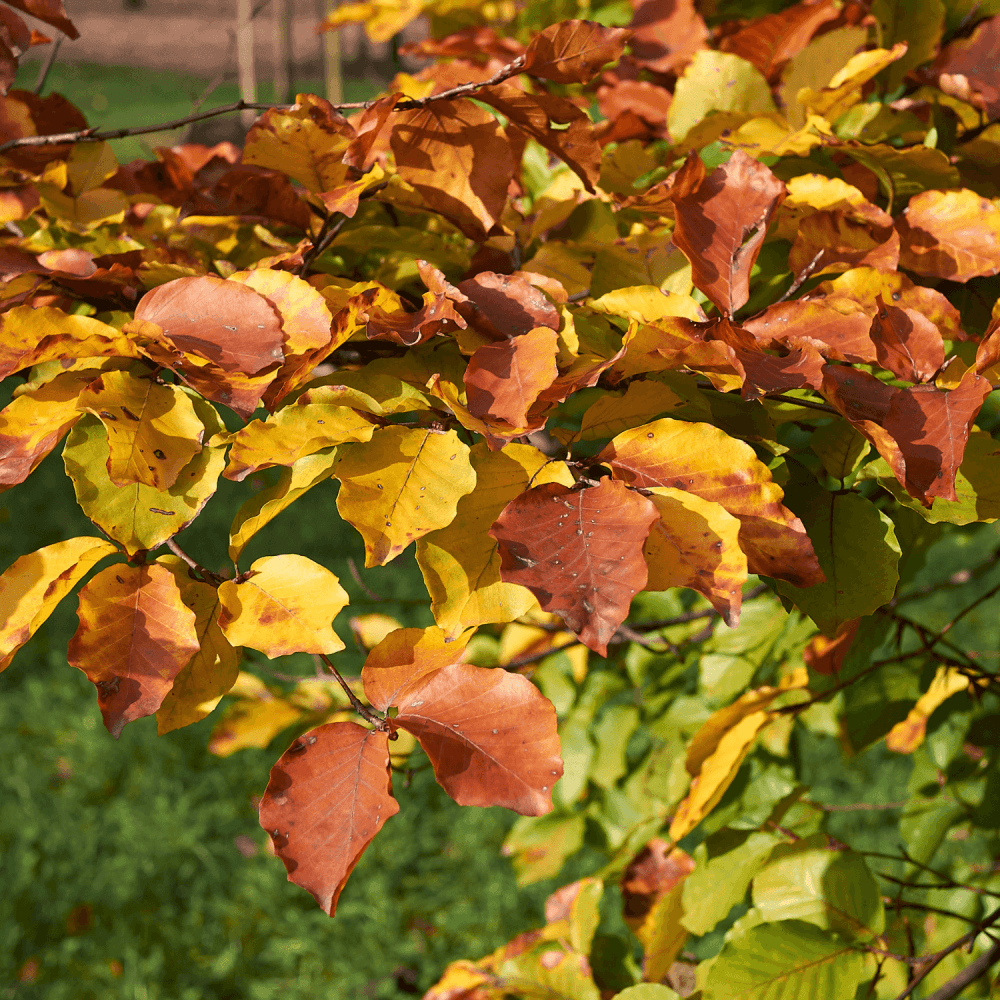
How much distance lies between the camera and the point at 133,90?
9758 millimetres

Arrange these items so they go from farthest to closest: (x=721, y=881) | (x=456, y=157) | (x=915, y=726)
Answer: (x=915, y=726) → (x=721, y=881) → (x=456, y=157)

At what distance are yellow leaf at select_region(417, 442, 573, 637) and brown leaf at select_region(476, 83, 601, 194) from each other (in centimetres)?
27

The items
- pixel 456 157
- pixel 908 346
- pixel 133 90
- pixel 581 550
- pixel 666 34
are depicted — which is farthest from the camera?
pixel 133 90

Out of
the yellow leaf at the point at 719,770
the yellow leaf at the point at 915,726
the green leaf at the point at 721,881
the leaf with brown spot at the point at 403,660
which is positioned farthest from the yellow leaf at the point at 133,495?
the yellow leaf at the point at 915,726

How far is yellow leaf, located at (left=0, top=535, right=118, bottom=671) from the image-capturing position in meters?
0.48

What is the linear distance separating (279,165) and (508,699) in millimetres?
437

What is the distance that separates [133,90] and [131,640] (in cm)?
1115

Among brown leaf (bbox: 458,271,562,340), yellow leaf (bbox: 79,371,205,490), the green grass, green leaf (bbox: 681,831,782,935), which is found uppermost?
brown leaf (bbox: 458,271,562,340)

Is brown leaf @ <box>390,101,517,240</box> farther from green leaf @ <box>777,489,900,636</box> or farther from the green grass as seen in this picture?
the green grass

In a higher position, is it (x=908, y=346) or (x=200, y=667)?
(x=908, y=346)

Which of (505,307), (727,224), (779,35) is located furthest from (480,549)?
(779,35)

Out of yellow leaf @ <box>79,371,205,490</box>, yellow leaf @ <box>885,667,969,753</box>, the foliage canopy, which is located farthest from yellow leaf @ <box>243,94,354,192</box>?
yellow leaf @ <box>885,667,969,753</box>

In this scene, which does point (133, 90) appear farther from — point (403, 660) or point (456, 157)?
point (403, 660)

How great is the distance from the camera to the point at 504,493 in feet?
1.57
